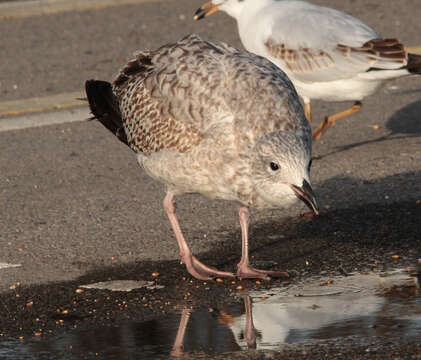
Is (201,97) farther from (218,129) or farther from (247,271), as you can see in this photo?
(247,271)

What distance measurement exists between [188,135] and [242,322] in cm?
132

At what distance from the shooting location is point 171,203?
6.55 meters

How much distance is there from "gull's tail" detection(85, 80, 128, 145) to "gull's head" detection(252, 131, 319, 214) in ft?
6.25

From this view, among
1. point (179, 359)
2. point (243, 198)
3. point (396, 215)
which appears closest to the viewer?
point (179, 359)

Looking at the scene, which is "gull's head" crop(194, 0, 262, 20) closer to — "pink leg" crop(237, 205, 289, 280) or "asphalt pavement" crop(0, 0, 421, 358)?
"asphalt pavement" crop(0, 0, 421, 358)

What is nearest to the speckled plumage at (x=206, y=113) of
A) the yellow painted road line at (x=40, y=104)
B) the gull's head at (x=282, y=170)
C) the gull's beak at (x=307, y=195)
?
the gull's head at (x=282, y=170)

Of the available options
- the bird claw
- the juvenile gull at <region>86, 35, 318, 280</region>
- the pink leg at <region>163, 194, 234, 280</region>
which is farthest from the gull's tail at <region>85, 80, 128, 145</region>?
the bird claw

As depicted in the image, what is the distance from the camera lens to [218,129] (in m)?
5.76

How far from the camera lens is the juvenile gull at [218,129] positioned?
213 inches

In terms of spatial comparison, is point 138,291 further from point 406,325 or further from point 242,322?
point 406,325

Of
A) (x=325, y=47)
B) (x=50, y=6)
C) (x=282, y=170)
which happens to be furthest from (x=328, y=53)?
(x=50, y=6)

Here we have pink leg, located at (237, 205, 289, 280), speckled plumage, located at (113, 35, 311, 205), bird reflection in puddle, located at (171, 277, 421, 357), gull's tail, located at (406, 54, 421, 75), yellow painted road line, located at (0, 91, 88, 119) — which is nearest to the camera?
bird reflection in puddle, located at (171, 277, 421, 357)

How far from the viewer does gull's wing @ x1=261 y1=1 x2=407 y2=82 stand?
8789mm

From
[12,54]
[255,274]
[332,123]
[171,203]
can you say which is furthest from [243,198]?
[12,54]
